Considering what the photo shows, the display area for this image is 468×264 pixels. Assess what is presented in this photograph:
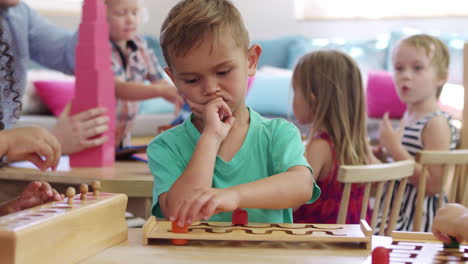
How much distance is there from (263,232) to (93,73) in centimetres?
101

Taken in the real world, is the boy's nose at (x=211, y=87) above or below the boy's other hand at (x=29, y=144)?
above

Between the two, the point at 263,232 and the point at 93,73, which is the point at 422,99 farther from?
the point at 263,232

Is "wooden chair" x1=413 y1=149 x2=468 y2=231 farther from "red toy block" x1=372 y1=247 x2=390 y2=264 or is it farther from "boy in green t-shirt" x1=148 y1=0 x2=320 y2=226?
"red toy block" x1=372 y1=247 x2=390 y2=264

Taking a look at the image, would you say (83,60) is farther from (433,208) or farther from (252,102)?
(252,102)

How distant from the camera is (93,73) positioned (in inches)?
66.1

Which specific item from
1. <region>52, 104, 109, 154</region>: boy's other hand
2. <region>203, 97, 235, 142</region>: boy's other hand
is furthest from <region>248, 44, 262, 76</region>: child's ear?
<region>52, 104, 109, 154</region>: boy's other hand

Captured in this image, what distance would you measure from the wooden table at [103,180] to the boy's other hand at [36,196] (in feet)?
1.65

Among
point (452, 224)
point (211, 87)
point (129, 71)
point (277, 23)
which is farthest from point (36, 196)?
point (277, 23)

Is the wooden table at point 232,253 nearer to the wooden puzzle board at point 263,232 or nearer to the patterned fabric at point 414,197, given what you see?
the wooden puzzle board at point 263,232

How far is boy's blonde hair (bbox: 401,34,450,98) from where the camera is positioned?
2430 mm

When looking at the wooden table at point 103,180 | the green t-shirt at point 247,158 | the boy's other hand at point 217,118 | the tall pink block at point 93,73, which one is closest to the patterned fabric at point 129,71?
the tall pink block at point 93,73

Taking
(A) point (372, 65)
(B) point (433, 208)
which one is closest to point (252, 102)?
(A) point (372, 65)

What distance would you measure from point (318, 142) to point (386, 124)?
15.7 inches

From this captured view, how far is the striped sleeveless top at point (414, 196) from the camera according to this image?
216 centimetres
